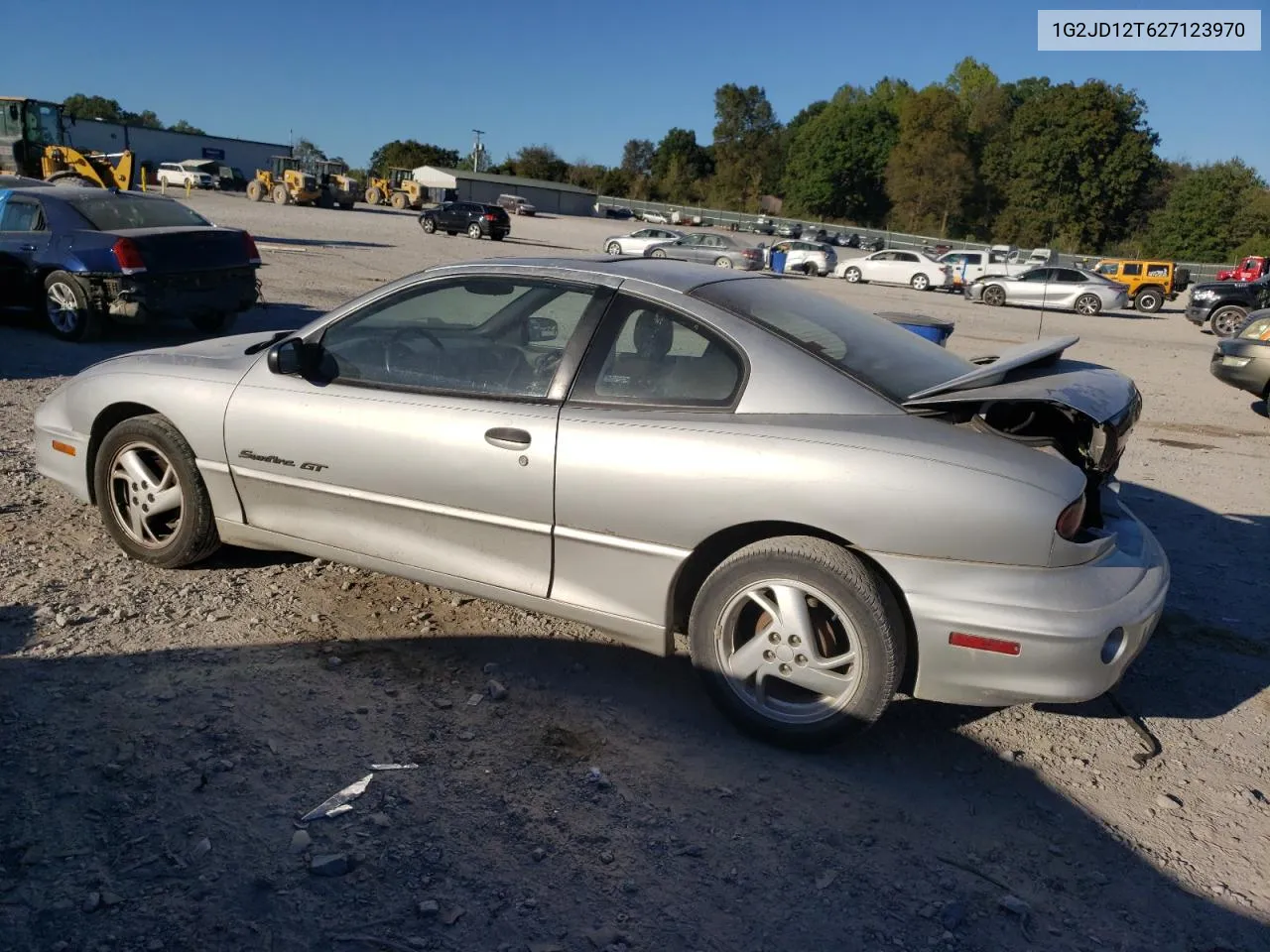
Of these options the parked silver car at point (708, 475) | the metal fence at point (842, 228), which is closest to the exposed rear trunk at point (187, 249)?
the parked silver car at point (708, 475)

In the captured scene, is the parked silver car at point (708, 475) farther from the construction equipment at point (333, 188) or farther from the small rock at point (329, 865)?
the construction equipment at point (333, 188)

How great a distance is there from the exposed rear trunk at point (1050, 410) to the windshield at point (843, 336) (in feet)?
0.64

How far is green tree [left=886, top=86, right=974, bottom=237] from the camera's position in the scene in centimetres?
8838

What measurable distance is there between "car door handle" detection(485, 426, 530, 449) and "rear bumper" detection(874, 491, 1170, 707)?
131 centimetres

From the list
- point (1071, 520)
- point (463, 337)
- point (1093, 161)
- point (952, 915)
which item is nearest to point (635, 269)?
point (463, 337)

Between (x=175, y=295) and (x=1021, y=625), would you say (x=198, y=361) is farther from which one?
(x=175, y=295)

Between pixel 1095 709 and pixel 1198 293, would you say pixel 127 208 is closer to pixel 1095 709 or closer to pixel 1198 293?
pixel 1095 709

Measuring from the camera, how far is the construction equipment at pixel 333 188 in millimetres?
54656

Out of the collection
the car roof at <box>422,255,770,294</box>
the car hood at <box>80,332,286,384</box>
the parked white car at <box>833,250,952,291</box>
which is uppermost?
the parked white car at <box>833,250,952,291</box>

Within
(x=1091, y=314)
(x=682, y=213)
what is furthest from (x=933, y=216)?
(x=1091, y=314)

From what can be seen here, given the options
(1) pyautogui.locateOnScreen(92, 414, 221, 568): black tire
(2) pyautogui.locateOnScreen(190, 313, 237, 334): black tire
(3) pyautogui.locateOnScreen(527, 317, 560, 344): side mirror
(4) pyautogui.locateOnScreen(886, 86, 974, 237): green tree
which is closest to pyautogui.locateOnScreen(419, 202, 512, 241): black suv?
(2) pyautogui.locateOnScreen(190, 313, 237, 334): black tire

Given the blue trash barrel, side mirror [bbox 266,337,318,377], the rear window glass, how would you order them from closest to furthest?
side mirror [bbox 266,337,318,377]
the blue trash barrel
the rear window glass

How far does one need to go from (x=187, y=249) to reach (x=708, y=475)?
348 inches

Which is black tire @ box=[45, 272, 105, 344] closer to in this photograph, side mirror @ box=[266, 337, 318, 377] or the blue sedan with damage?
the blue sedan with damage
